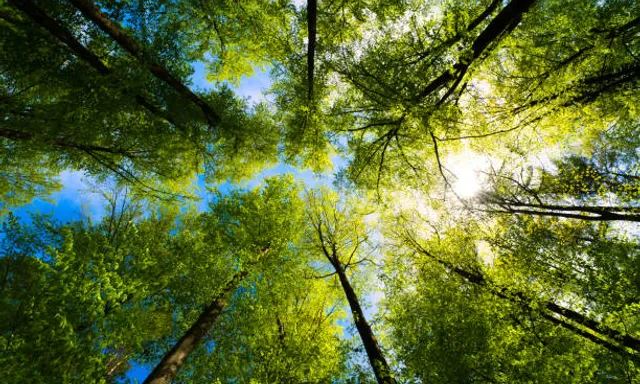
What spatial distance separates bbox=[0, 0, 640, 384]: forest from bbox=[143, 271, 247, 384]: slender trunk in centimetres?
7

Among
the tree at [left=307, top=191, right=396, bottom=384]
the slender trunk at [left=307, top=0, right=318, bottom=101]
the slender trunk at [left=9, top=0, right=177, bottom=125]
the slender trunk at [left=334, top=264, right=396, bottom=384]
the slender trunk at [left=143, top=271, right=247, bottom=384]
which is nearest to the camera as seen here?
the slender trunk at [left=307, top=0, right=318, bottom=101]

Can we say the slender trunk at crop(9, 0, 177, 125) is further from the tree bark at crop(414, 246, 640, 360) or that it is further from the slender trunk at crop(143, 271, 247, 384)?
the tree bark at crop(414, 246, 640, 360)

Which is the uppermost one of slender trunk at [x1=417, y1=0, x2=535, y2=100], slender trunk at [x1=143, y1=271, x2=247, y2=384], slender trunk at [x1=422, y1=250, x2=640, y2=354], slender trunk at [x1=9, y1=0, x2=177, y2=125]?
slender trunk at [x1=9, y1=0, x2=177, y2=125]

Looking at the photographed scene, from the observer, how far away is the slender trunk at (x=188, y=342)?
5847 mm

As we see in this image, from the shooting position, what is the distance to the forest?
5.29 metres

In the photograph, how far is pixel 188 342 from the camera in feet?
22.1

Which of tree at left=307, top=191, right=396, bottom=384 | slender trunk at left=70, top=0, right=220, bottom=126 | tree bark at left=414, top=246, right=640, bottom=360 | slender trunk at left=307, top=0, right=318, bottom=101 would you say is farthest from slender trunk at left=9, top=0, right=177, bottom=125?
tree bark at left=414, top=246, right=640, bottom=360

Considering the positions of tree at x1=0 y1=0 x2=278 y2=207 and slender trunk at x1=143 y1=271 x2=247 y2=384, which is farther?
slender trunk at x1=143 y1=271 x2=247 y2=384

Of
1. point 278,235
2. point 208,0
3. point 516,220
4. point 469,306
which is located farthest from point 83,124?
point 516,220

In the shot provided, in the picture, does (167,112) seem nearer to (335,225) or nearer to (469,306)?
(335,225)

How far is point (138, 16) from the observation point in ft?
21.4

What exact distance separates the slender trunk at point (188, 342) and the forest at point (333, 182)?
69 mm

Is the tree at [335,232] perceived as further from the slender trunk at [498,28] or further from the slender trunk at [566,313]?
the slender trunk at [498,28]

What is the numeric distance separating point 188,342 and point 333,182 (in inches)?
248
